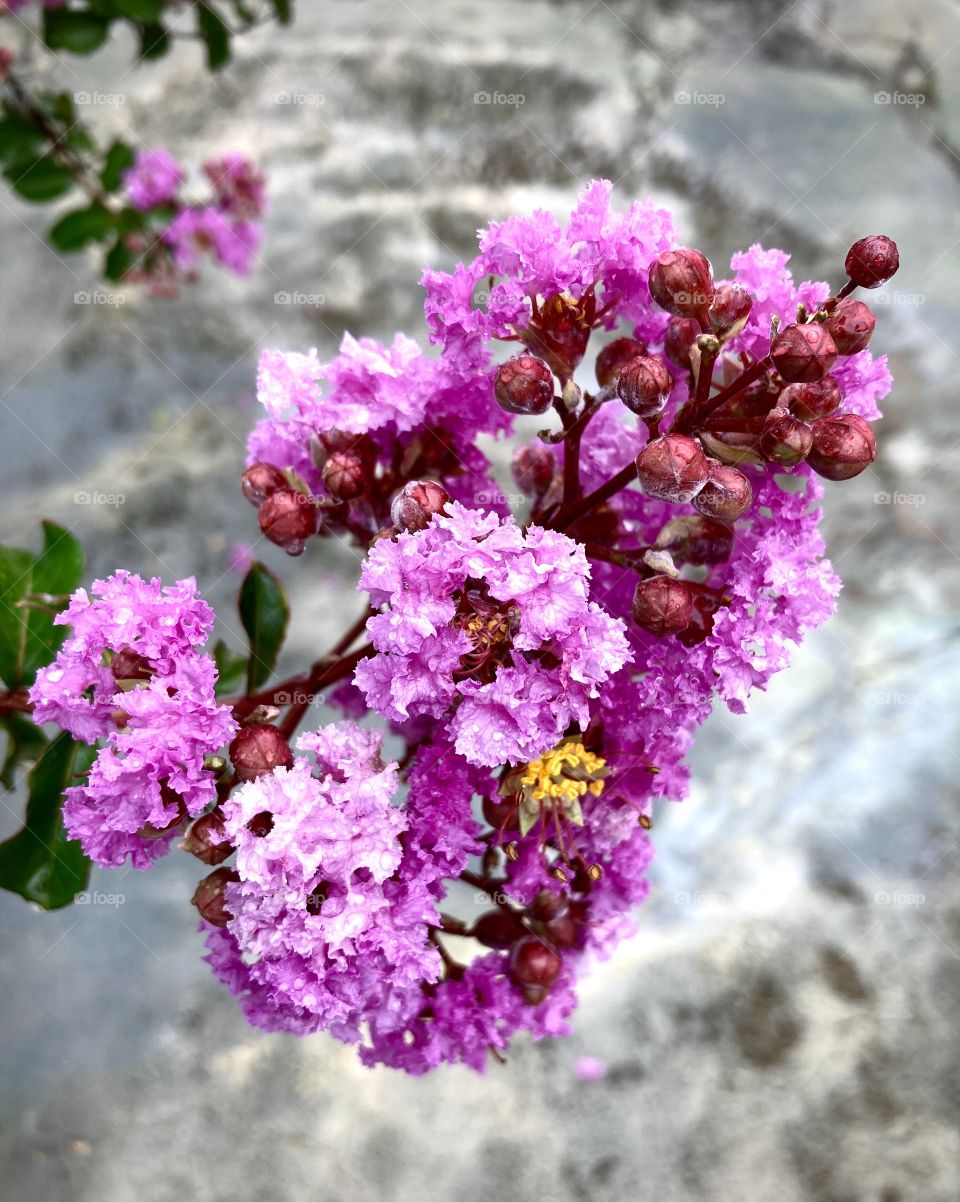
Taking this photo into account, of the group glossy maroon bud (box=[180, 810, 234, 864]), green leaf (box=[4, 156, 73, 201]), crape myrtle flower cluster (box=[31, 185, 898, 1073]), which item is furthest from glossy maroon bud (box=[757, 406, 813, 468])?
green leaf (box=[4, 156, 73, 201])

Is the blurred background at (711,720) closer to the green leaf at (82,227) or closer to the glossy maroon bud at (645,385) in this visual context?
the green leaf at (82,227)

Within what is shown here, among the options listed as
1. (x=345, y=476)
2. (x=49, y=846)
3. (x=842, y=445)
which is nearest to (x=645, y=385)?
(x=842, y=445)

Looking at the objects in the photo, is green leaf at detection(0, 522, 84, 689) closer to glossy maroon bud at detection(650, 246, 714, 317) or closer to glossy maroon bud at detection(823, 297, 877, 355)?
glossy maroon bud at detection(650, 246, 714, 317)

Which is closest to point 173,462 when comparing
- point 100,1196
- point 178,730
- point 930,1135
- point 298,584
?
point 298,584

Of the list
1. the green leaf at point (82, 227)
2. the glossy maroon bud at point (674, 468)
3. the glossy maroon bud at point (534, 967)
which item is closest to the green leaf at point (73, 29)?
the green leaf at point (82, 227)

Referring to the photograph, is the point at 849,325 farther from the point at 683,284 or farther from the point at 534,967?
the point at 534,967

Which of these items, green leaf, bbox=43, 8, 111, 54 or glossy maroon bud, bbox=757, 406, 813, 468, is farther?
green leaf, bbox=43, 8, 111, 54
